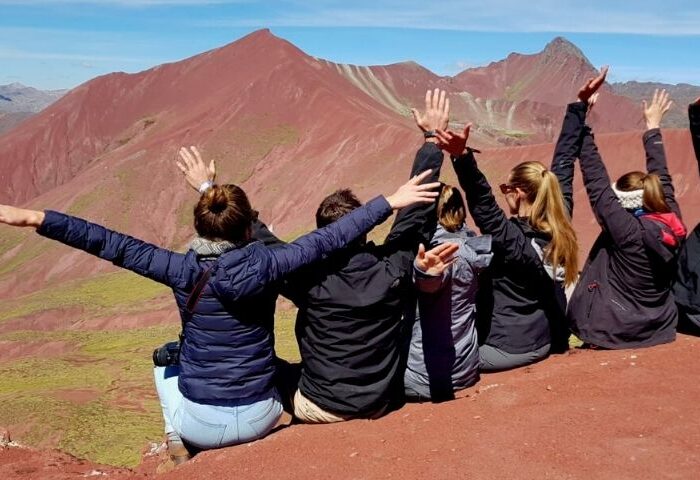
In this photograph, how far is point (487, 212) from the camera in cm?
477

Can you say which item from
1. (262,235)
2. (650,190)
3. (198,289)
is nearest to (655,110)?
(650,190)

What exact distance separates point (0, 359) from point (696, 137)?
2091cm

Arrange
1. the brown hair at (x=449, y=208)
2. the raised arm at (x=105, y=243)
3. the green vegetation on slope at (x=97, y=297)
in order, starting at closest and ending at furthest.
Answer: the raised arm at (x=105, y=243)
the brown hair at (x=449, y=208)
the green vegetation on slope at (x=97, y=297)

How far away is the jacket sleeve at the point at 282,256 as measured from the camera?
13.6 feet

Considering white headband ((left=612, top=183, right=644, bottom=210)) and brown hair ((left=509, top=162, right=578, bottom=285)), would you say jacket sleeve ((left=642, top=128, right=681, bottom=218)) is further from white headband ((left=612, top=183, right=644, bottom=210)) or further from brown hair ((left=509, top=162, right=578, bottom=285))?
brown hair ((left=509, top=162, right=578, bottom=285))

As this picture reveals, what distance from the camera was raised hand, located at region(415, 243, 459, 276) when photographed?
14.0 feet

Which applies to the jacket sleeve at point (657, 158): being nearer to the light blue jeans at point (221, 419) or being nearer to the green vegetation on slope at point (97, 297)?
the light blue jeans at point (221, 419)

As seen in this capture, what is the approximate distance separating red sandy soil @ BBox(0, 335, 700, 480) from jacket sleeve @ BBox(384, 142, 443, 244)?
1.25m

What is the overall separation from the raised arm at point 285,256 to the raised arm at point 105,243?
0.89 ft

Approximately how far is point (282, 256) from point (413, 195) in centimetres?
94

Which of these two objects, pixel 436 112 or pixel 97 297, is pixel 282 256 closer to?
pixel 436 112

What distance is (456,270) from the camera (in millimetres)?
4742

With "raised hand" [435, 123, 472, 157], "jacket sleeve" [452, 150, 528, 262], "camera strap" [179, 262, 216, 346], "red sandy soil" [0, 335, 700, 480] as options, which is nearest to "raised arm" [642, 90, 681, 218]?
"red sandy soil" [0, 335, 700, 480]

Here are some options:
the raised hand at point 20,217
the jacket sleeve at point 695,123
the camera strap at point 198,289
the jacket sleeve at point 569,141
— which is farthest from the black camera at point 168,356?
the jacket sleeve at point 695,123
